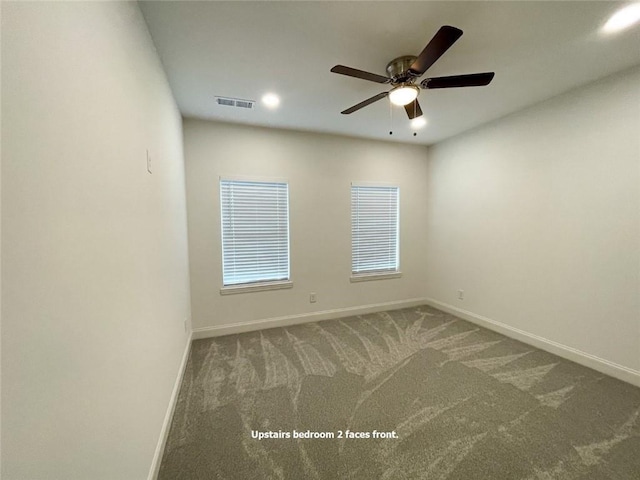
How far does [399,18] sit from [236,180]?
92.6 inches

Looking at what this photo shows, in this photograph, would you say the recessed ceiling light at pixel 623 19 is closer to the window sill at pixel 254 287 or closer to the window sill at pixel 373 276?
the window sill at pixel 373 276

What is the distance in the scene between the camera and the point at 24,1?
61 cm

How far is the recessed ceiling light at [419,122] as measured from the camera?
3.11 meters

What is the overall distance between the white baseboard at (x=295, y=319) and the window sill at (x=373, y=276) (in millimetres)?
411

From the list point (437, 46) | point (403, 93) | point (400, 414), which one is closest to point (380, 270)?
point (400, 414)

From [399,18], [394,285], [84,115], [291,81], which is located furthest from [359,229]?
[84,115]

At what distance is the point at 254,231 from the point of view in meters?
3.39

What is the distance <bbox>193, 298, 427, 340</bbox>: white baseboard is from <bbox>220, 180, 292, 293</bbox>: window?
0.45m

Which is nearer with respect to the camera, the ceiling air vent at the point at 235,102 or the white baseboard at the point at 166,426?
the white baseboard at the point at 166,426

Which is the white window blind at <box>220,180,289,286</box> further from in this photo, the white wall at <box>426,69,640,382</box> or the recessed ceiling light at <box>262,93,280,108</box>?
the white wall at <box>426,69,640,382</box>

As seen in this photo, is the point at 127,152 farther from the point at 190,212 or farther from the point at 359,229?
the point at 359,229

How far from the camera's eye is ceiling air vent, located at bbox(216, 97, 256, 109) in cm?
258

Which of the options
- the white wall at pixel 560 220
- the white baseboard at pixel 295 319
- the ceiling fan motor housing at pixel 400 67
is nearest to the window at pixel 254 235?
the white baseboard at pixel 295 319

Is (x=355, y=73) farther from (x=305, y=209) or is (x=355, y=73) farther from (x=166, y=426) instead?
(x=166, y=426)
